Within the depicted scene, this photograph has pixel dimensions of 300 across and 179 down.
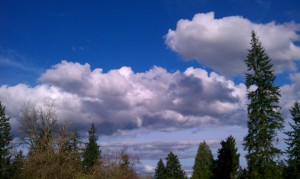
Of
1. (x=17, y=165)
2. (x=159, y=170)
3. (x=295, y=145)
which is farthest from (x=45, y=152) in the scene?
(x=159, y=170)

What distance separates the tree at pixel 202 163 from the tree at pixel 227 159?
1343 cm

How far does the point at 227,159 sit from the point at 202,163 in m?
16.4

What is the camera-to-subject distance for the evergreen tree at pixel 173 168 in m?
78.6

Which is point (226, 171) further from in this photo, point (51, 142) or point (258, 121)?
point (51, 142)

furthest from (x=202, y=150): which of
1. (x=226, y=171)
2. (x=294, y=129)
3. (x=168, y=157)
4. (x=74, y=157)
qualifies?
(x=74, y=157)

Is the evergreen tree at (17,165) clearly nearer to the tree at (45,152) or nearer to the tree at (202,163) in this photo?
the tree at (45,152)

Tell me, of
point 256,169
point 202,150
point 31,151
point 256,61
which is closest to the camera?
point 256,169

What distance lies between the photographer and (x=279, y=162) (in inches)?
1427

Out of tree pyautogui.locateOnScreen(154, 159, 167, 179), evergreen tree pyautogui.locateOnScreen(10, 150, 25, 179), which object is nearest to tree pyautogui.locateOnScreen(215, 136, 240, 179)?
evergreen tree pyautogui.locateOnScreen(10, 150, 25, 179)

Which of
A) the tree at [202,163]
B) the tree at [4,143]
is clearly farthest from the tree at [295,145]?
the tree at [4,143]

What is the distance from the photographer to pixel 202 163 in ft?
224

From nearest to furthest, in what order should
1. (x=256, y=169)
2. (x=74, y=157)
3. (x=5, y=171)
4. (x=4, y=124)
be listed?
(x=256, y=169) < (x=74, y=157) < (x=5, y=171) < (x=4, y=124)

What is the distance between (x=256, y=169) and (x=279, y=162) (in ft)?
8.82

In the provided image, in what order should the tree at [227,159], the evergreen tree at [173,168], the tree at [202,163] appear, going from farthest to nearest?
the evergreen tree at [173,168] → the tree at [202,163] → the tree at [227,159]
